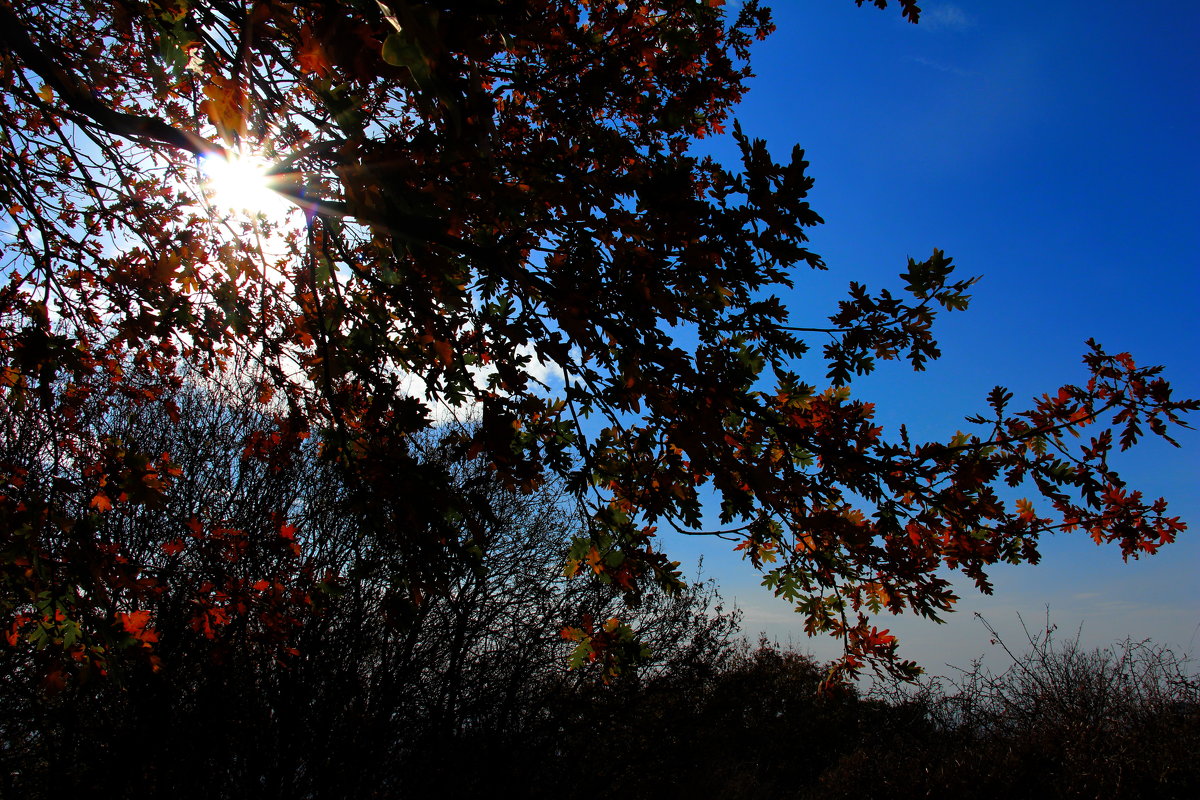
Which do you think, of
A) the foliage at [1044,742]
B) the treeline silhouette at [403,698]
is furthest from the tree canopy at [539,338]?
the foliage at [1044,742]

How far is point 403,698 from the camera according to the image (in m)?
7.10

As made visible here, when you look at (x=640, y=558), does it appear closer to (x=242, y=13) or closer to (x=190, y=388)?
(x=242, y=13)

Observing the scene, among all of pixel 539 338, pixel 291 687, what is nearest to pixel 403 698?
pixel 291 687

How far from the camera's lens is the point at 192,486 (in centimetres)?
889

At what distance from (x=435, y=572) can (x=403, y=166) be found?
1.69 m

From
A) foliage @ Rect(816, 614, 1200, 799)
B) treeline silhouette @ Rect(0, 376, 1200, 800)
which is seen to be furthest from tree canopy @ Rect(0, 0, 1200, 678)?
foliage @ Rect(816, 614, 1200, 799)

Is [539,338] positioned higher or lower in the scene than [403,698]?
higher

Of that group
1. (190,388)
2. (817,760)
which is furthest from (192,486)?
(817,760)

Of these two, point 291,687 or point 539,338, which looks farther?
point 291,687

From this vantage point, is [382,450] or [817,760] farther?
[817,760]

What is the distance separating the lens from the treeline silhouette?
6.35m

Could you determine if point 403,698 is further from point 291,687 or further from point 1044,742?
point 1044,742

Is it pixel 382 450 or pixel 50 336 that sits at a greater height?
pixel 50 336

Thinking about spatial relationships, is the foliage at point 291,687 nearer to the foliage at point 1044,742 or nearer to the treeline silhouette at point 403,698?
the treeline silhouette at point 403,698
